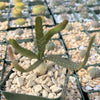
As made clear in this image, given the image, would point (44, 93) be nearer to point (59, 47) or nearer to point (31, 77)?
point (31, 77)

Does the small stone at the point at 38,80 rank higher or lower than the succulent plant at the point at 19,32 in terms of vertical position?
Answer: lower

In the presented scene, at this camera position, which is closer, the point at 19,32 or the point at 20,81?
the point at 20,81

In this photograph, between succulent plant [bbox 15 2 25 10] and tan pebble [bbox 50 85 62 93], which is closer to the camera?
tan pebble [bbox 50 85 62 93]

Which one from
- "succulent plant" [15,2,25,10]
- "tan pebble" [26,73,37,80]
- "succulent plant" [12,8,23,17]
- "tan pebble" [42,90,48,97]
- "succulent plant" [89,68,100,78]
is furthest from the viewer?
"succulent plant" [15,2,25,10]

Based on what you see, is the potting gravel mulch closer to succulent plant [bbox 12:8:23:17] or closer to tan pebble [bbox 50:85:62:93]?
tan pebble [bbox 50:85:62:93]

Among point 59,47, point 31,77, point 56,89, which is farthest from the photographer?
point 59,47

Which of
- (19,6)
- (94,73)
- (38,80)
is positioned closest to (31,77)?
(38,80)

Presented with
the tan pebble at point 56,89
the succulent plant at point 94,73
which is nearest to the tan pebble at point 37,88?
the tan pebble at point 56,89

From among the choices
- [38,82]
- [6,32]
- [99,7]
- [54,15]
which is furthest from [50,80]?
[99,7]

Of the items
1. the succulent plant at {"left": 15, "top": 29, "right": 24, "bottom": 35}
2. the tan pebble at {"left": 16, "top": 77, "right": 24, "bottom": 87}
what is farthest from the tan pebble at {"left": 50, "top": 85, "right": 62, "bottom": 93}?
the succulent plant at {"left": 15, "top": 29, "right": 24, "bottom": 35}

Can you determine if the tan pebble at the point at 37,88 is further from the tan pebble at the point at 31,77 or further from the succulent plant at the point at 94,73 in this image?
the succulent plant at the point at 94,73

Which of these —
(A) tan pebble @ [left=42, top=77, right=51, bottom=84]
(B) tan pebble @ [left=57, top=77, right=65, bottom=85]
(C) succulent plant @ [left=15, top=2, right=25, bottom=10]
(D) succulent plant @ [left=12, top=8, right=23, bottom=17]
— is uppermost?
(C) succulent plant @ [left=15, top=2, right=25, bottom=10]
